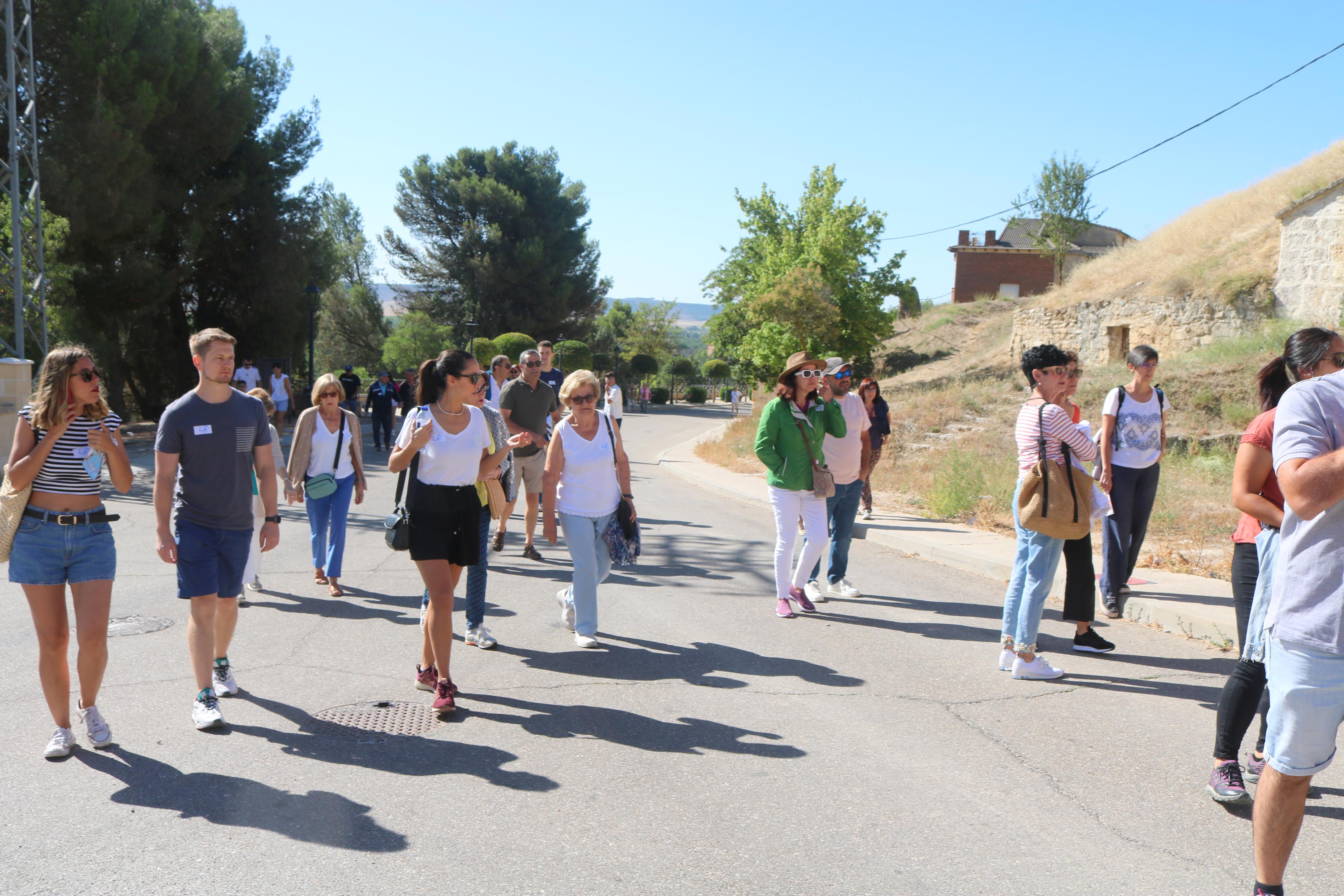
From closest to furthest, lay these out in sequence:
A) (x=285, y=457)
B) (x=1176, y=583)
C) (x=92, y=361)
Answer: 1. (x=92, y=361)
2. (x=1176, y=583)
3. (x=285, y=457)

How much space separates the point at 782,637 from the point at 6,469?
4.73 m

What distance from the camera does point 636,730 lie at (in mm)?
4879

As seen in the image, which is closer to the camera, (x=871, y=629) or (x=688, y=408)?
(x=871, y=629)

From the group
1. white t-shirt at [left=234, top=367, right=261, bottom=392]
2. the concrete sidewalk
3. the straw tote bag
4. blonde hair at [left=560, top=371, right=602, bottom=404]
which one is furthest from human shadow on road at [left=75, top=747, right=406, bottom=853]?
white t-shirt at [left=234, top=367, right=261, bottom=392]

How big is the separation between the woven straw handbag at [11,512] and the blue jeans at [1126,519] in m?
7.00

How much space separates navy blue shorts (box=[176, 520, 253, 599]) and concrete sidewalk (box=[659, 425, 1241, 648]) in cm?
575

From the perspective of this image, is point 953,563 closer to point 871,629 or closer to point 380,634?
point 871,629

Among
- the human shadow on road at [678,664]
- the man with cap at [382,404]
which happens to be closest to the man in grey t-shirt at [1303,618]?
the human shadow on road at [678,664]

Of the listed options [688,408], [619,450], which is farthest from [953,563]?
[688,408]

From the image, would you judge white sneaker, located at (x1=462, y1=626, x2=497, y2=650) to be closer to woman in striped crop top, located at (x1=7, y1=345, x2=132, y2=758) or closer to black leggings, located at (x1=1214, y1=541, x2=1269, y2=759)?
woman in striped crop top, located at (x1=7, y1=345, x2=132, y2=758)

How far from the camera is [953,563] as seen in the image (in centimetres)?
1004

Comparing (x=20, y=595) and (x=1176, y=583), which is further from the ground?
(x=1176, y=583)

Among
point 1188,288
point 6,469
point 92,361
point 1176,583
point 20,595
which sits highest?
point 1188,288

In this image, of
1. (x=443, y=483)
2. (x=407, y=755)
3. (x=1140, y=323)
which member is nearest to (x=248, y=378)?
(x=443, y=483)
